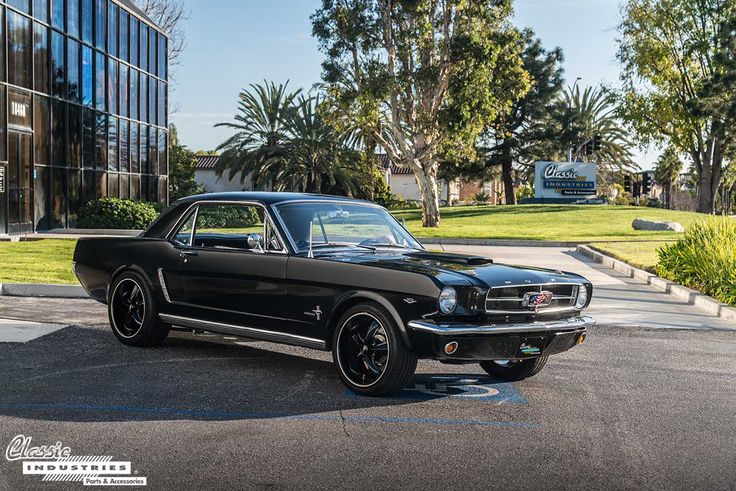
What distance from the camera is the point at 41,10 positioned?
99.9ft

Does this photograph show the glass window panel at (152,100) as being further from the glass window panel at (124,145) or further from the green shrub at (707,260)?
the green shrub at (707,260)

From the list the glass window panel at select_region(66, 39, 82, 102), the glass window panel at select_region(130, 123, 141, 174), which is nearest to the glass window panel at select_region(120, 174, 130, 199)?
the glass window panel at select_region(130, 123, 141, 174)

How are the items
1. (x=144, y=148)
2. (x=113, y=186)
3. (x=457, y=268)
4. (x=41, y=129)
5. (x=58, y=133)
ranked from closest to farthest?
1. (x=457, y=268)
2. (x=41, y=129)
3. (x=58, y=133)
4. (x=113, y=186)
5. (x=144, y=148)

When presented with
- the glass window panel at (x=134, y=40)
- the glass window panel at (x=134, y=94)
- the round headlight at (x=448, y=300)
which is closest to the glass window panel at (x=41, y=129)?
the glass window panel at (x=134, y=94)

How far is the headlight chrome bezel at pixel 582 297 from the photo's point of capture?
730cm

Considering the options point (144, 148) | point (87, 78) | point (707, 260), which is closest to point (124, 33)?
point (87, 78)

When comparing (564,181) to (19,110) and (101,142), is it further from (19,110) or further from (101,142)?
(19,110)

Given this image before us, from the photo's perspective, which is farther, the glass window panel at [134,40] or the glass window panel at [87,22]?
the glass window panel at [134,40]

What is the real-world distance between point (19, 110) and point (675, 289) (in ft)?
71.3

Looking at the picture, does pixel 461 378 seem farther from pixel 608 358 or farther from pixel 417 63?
pixel 417 63

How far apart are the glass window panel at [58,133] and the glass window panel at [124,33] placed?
6.93m

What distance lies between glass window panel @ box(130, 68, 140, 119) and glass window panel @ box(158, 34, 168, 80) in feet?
10.5

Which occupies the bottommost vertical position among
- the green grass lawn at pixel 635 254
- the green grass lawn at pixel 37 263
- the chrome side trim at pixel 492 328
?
the green grass lawn at pixel 37 263

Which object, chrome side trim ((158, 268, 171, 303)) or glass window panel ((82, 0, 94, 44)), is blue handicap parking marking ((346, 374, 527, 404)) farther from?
glass window panel ((82, 0, 94, 44))
